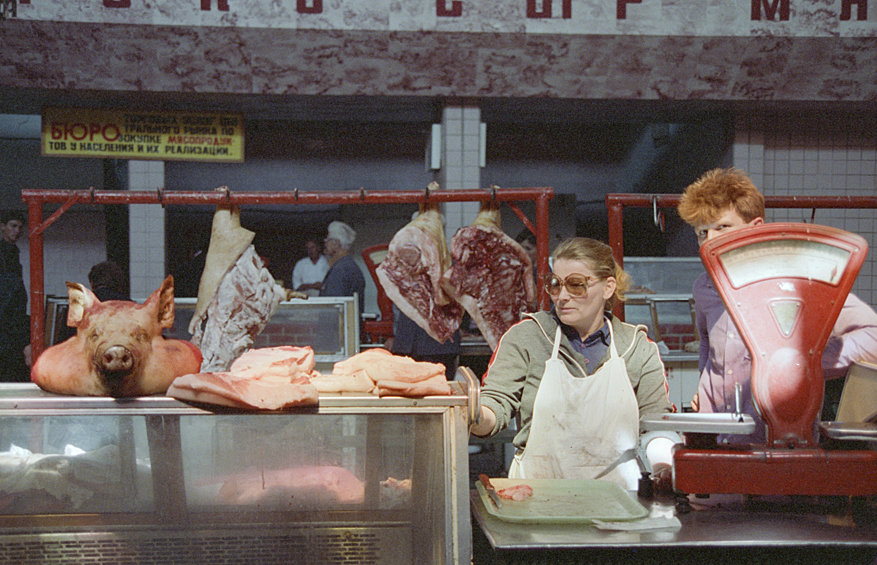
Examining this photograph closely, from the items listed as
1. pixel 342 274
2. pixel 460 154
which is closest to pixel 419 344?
pixel 342 274

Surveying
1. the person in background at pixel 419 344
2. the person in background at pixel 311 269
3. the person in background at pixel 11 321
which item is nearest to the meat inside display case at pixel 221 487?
the person in background at pixel 419 344

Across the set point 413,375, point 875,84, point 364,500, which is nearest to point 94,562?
point 364,500

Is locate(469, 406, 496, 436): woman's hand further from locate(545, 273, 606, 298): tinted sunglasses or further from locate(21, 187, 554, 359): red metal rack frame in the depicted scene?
locate(21, 187, 554, 359): red metal rack frame

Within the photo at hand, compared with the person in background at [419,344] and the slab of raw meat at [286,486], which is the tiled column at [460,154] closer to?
the person in background at [419,344]

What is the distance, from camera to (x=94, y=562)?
6.42ft

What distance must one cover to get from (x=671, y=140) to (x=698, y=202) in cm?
705

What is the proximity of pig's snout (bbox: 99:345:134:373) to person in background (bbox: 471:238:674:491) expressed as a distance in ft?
3.90

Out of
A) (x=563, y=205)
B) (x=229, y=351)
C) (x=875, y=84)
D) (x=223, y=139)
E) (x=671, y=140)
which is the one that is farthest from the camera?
(x=563, y=205)

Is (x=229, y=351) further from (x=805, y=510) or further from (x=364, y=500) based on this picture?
(x=805, y=510)

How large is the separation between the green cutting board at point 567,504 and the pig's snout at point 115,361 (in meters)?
1.03

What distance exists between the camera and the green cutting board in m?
1.77

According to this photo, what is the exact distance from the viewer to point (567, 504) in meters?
1.91

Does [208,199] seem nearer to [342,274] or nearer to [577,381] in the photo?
[342,274]

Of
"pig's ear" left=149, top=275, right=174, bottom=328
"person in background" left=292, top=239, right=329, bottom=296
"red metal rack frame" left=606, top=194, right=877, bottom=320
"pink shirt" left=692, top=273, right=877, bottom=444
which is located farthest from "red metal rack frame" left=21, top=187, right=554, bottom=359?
"person in background" left=292, top=239, right=329, bottom=296
